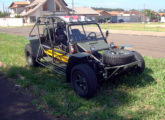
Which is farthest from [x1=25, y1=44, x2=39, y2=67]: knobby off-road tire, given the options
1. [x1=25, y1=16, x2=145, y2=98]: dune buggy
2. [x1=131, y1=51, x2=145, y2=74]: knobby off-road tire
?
[x1=131, y1=51, x2=145, y2=74]: knobby off-road tire

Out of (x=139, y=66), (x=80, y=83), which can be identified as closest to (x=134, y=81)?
(x=139, y=66)

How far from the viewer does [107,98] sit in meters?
4.50

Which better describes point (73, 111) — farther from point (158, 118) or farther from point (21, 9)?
point (21, 9)

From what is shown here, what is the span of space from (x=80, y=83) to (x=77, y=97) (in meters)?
0.33

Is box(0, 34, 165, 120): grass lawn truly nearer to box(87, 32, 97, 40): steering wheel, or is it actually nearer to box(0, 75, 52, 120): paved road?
box(0, 75, 52, 120): paved road

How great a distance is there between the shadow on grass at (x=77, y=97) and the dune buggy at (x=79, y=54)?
26 cm

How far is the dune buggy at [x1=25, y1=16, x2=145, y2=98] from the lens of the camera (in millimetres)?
4434

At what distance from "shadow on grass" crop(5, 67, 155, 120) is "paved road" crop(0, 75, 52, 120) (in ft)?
0.67

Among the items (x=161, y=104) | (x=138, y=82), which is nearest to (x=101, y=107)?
(x=161, y=104)

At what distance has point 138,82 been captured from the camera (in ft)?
17.5

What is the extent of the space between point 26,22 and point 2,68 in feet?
151

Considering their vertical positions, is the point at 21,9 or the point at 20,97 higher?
the point at 21,9

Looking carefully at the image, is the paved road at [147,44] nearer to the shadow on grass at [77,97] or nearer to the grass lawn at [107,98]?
the grass lawn at [107,98]

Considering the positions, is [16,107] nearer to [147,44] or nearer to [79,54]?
[79,54]
